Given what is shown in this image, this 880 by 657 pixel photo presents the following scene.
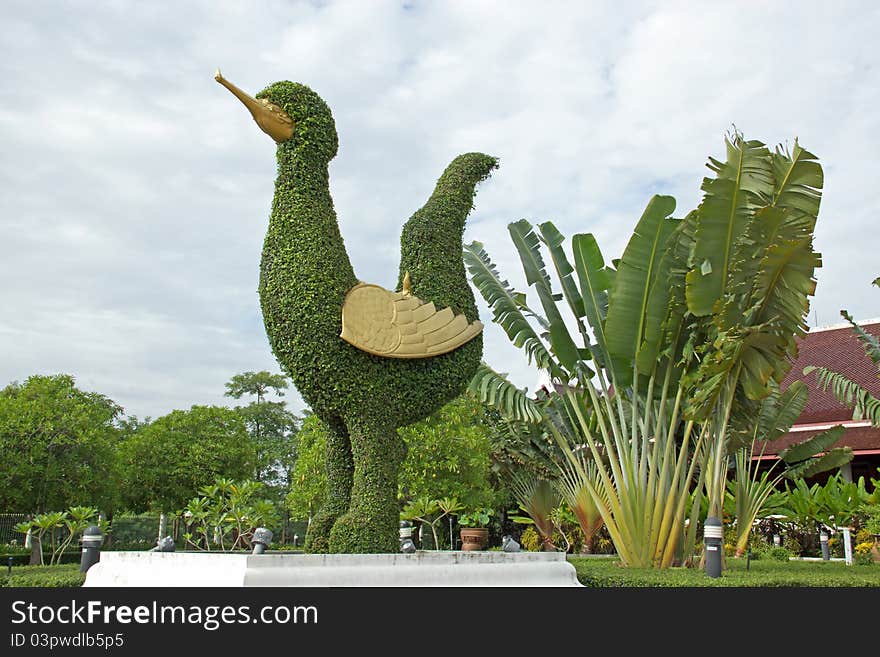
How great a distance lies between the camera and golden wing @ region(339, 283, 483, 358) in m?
7.53

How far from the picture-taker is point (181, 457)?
1762 centimetres

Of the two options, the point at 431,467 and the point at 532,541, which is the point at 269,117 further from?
the point at 532,541

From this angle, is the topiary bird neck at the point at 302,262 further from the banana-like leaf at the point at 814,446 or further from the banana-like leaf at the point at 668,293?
the banana-like leaf at the point at 814,446

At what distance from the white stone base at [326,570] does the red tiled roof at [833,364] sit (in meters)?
12.8

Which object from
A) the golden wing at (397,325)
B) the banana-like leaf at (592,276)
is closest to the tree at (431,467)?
the banana-like leaf at (592,276)

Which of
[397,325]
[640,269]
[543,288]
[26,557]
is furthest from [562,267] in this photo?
[26,557]

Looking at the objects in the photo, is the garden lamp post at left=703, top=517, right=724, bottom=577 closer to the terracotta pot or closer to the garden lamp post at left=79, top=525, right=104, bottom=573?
the garden lamp post at left=79, top=525, right=104, bottom=573

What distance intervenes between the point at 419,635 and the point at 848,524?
496 inches

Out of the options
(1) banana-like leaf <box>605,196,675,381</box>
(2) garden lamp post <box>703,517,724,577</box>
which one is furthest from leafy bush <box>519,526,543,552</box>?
(2) garden lamp post <box>703,517,724,577</box>

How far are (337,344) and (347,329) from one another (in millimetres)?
186

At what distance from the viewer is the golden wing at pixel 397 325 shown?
297 inches

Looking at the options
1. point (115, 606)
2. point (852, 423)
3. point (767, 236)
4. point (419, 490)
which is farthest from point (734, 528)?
point (115, 606)

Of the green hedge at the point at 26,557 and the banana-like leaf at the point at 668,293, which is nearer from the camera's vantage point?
the banana-like leaf at the point at 668,293

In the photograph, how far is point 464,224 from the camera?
8742 mm
